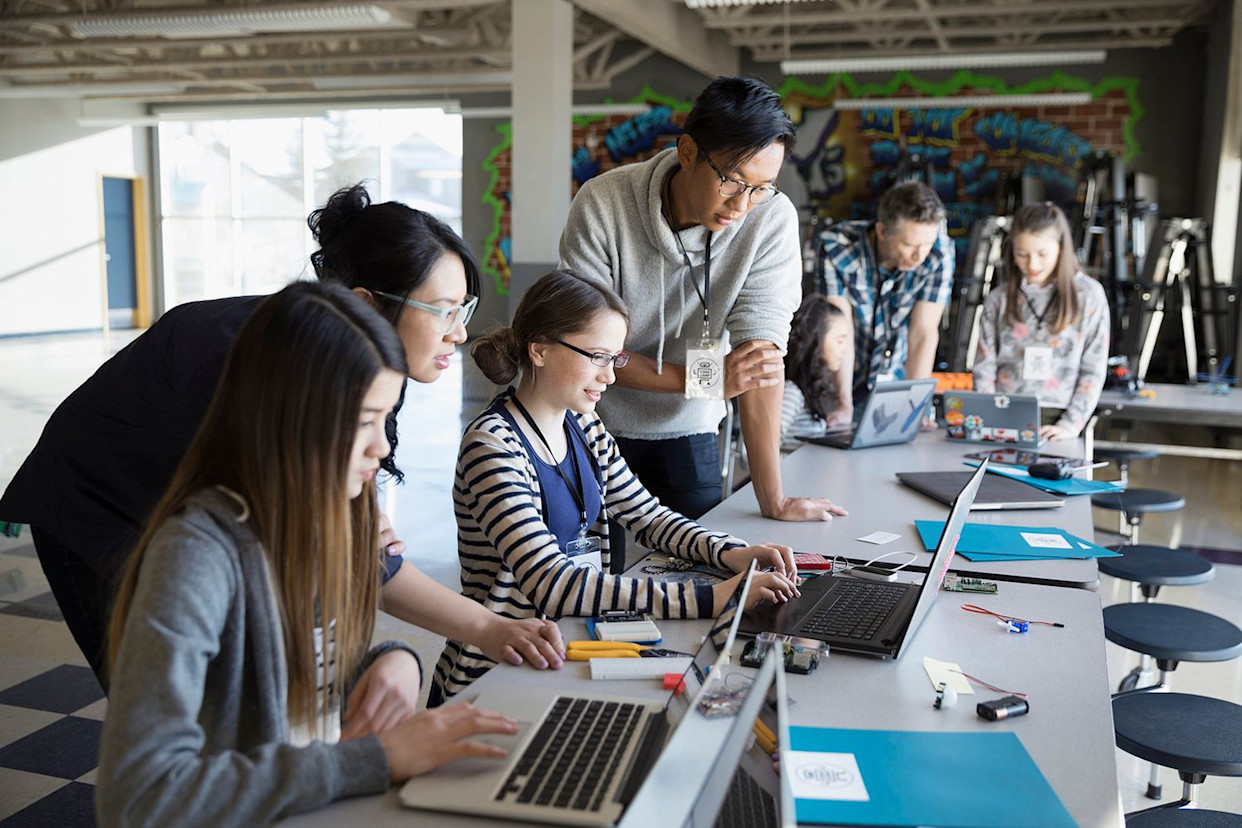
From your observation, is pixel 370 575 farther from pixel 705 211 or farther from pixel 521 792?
pixel 705 211

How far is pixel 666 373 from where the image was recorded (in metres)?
2.12

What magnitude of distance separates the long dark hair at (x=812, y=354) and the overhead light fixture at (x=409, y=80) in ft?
19.1

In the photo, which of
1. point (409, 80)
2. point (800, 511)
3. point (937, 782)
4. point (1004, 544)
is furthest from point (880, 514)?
point (409, 80)

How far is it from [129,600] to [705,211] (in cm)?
133

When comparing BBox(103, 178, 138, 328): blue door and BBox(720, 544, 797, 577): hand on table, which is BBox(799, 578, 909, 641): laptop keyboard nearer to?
BBox(720, 544, 797, 577): hand on table

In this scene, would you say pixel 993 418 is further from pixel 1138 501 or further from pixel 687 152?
pixel 687 152

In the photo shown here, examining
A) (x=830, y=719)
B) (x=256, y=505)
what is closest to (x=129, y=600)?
(x=256, y=505)

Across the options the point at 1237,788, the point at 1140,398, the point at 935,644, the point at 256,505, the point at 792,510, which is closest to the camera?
the point at 256,505

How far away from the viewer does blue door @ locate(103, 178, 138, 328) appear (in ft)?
13.5

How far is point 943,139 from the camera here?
1019cm

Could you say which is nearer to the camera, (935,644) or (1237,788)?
(935,644)

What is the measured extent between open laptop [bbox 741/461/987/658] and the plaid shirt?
1.86 m

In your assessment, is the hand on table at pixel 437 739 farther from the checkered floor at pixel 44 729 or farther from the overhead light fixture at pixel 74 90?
the overhead light fixture at pixel 74 90

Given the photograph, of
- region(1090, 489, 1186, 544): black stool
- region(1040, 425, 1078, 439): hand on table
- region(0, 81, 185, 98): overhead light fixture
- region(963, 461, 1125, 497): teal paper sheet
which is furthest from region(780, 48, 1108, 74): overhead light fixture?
region(963, 461, 1125, 497): teal paper sheet
